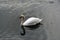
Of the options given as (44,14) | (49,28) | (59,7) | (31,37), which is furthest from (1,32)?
(59,7)

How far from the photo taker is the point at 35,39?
5180 mm

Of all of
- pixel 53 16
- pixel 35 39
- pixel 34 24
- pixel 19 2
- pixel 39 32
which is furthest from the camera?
pixel 19 2

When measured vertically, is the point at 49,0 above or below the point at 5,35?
above

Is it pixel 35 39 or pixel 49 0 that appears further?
pixel 49 0

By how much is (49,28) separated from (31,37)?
0.74 metres

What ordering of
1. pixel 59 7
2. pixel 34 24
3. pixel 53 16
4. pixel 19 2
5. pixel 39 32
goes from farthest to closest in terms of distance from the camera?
pixel 19 2 → pixel 59 7 → pixel 53 16 → pixel 34 24 → pixel 39 32

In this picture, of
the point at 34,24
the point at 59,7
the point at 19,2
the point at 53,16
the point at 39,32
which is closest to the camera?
the point at 39,32

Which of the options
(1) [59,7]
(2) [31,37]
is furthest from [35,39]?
(1) [59,7]

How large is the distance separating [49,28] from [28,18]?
2.71 feet

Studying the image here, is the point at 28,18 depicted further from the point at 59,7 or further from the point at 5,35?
the point at 59,7

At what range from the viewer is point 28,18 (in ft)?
20.6

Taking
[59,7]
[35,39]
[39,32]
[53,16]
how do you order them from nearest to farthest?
[35,39], [39,32], [53,16], [59,7]

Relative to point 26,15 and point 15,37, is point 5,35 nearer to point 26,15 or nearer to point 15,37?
point 15,37

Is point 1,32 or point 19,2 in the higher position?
point 19,2
